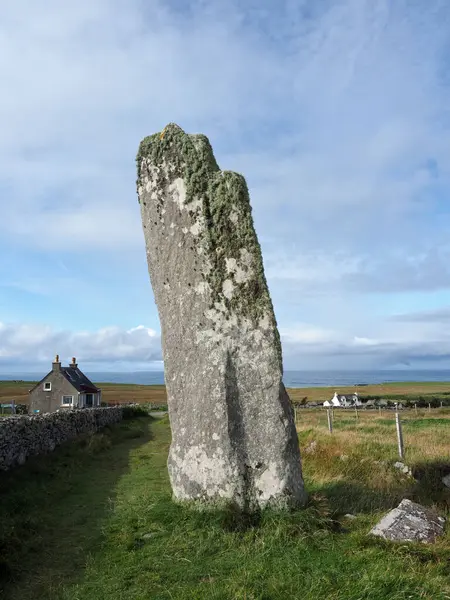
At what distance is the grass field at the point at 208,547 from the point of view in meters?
5.47

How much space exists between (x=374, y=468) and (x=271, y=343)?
6.13 metres

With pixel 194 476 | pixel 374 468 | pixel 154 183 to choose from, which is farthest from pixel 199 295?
pixel 374 468

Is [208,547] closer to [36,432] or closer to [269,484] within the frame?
[269,484]

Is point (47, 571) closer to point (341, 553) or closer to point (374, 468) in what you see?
point (341, 553)

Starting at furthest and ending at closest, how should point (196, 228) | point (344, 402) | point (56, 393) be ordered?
1. point (344, 402)
2. point (56, 393)
3. point (196, 228)

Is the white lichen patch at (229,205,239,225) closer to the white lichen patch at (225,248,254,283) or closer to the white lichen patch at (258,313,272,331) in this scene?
the white lichen patch at (225,248,254,283)

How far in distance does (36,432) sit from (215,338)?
9.77 m

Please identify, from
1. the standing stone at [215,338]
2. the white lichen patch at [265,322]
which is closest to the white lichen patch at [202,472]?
the standing stone at [215,338]

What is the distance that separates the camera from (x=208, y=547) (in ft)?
22.0

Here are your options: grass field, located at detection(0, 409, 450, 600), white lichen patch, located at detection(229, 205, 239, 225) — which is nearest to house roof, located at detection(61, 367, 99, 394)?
grass field, located at detection(0, 409, 450, 600)

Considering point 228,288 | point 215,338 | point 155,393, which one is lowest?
point 155,393

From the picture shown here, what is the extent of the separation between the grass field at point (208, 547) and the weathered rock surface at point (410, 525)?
265 millimetres

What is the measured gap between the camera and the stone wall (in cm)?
1309

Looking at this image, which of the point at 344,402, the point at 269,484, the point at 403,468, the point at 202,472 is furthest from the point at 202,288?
the point at 344,402
